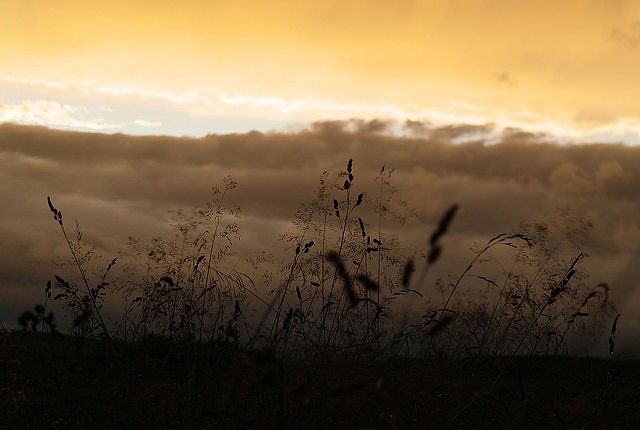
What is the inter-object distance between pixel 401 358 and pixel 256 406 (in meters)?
1.82

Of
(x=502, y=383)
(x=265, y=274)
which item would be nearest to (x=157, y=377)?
(x=265, y=274)

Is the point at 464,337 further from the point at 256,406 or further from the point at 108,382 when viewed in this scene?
the point at 108,382

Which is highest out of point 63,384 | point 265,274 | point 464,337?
point 265,274

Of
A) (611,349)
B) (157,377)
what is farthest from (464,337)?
(157,377)

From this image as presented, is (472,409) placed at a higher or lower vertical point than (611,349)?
lower

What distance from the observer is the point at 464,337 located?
16.5 feet

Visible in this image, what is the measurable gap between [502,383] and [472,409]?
2.43 metres

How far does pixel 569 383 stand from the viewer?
6910 millimetres

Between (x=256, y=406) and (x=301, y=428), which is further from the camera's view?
(x=256, y=406)

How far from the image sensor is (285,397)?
11.4ft

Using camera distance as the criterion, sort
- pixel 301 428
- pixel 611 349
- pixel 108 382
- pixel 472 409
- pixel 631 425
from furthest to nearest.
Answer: pixel 108 382 → pixel 631 425 → pixel 472 409 → pixel 611 349 → pixel 301 428

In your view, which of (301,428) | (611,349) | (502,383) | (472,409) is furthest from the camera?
(502,383)

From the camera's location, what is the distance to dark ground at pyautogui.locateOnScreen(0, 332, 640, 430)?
3.51 m

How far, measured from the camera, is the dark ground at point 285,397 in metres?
3.51
